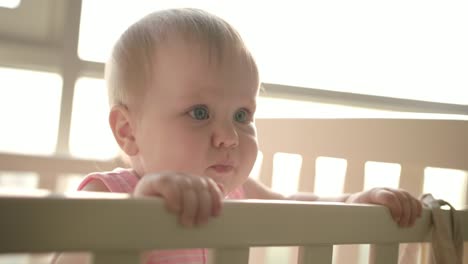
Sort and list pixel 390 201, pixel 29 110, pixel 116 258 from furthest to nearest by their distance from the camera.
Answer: pixel 29 110 < pixel 390 201 < pixel 116 258

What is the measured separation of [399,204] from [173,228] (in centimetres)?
30

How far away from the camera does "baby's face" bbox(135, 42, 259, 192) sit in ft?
2.53

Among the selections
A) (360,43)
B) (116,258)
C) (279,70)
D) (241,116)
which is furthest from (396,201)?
(360,43)

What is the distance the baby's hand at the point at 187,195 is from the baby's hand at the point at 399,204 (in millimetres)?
243

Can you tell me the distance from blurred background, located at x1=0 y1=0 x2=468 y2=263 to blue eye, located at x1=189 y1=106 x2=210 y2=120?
13.5 inches

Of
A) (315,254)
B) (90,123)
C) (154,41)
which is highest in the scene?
(154,41)

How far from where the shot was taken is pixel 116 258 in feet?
1.55

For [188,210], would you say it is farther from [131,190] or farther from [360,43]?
[360,43]

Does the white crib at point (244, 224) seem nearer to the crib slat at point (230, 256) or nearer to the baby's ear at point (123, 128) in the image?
the crib slat at point (230, 256)

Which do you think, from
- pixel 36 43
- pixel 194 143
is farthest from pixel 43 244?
pixel 36 43

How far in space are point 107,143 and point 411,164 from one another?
73 centimetres

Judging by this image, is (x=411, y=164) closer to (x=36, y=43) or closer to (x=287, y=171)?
(x=287, y=171)

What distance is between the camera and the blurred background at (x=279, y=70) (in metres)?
1.22

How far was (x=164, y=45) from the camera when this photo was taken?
2.67 feet
